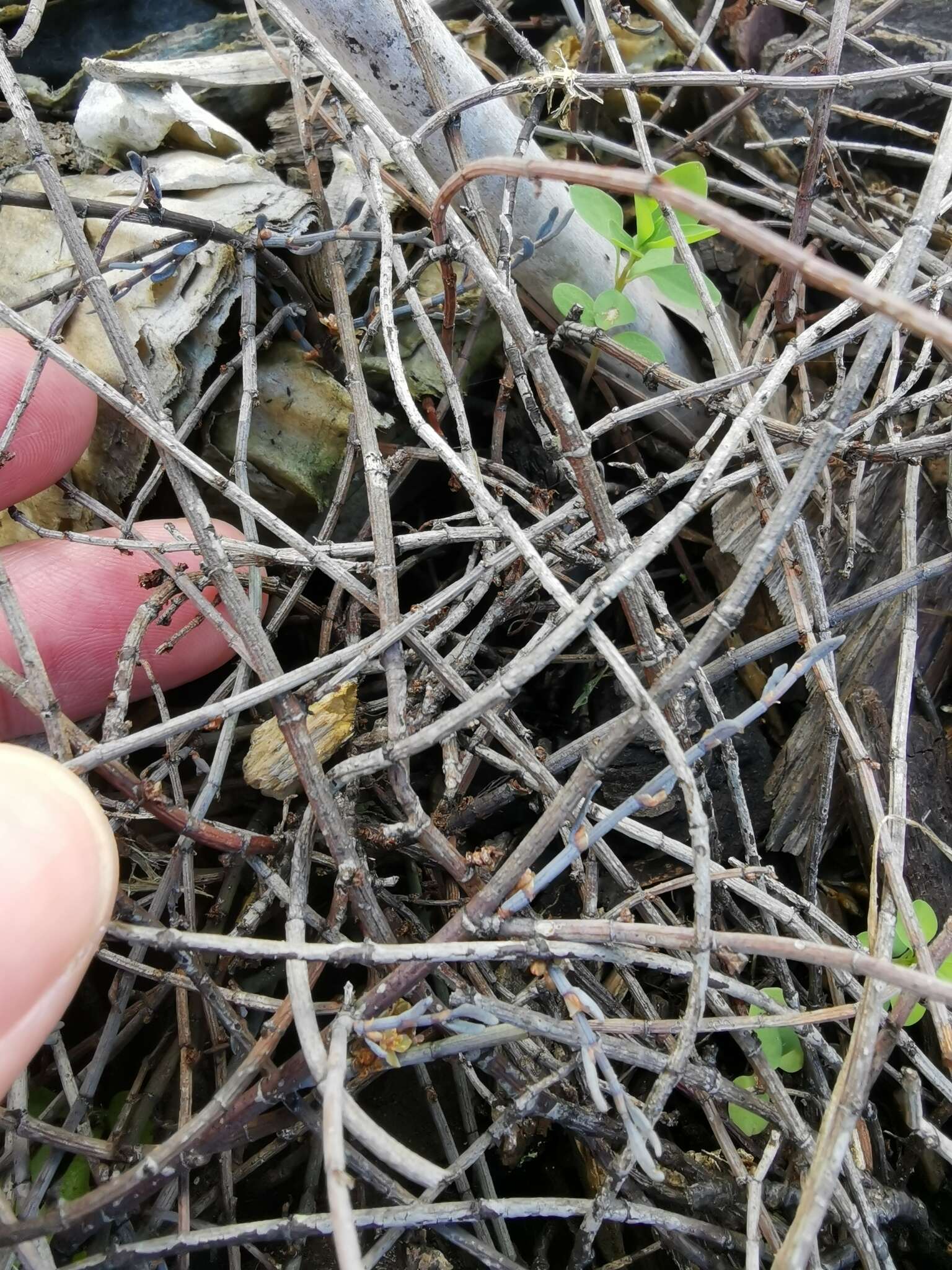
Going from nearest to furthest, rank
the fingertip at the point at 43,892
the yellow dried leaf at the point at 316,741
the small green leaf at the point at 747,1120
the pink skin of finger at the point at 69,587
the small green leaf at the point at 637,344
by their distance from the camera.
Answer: the fingertip at the point at 43,892 → the small green leaf at the point at 747,1120 → the yellow dried leaf at the point at 316,741 → the small green leaf at the point at 637,344 → the pink skin of finger at the point at 69,587

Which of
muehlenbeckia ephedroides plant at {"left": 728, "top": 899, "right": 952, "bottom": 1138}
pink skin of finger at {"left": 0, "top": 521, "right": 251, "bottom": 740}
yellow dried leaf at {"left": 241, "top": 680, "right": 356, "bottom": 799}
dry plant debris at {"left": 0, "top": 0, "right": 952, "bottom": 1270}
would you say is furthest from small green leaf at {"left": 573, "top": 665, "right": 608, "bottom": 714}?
pink skin of finger at {"left": 0, "top": 521, "right": 251, "bottom": 740}

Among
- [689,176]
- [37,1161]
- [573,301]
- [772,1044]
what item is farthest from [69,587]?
[772,1044]

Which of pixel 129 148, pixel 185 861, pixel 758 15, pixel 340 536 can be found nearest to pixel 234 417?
pixel 340 536

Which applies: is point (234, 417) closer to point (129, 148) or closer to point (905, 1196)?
point (129, 148)

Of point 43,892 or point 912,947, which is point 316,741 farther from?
point 912,947

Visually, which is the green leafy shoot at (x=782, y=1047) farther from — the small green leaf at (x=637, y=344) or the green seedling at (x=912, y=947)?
the small green leaf at (x=637, y=344)

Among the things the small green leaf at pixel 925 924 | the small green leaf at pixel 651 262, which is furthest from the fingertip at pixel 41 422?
the small green leaf at pixel 925 924

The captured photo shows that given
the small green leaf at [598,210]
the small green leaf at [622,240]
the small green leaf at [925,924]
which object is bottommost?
the small green leaf at [925,924]
